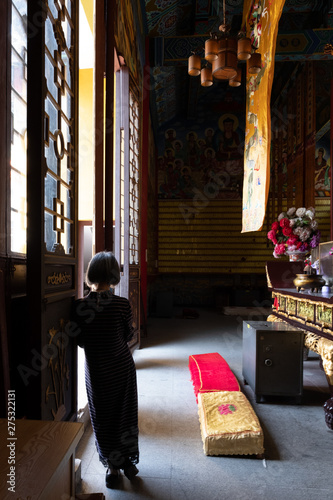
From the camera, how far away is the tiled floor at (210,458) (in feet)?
6.20

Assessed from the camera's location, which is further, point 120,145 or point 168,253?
point 168,253

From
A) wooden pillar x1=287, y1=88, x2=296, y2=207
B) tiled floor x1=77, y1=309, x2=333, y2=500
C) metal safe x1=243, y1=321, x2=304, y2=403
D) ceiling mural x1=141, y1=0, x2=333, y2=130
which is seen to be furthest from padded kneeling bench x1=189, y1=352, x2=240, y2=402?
wooden pillar x1=287, y1=88, x2=296, y2=207

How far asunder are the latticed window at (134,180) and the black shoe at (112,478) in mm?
3546

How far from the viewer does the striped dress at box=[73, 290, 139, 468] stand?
1872mm

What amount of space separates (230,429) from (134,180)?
4.13 m

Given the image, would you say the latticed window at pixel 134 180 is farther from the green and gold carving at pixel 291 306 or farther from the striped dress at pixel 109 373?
the striped dress at pixel 109 373

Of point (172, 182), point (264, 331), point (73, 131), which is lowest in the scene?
point (264, 331)

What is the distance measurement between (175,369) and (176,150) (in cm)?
874

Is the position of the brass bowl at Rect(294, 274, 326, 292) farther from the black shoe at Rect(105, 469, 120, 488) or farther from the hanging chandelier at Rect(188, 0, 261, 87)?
the black shoe at Rect(105, 469, 120, 488)

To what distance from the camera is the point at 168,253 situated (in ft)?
36.9

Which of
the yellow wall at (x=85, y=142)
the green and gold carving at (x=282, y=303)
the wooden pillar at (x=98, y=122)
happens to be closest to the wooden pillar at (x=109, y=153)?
the wooden pillar at (x=98, y=122)

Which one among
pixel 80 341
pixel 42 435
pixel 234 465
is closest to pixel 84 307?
pixel 80 341

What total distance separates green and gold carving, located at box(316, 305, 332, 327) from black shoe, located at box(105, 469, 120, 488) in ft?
7.05

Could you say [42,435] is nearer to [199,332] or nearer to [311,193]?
[199,332]
